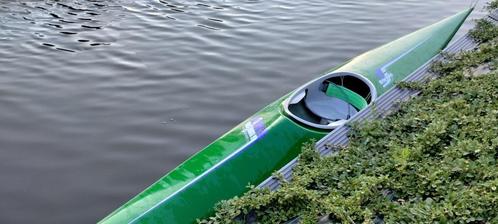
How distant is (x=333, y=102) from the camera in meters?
6.23

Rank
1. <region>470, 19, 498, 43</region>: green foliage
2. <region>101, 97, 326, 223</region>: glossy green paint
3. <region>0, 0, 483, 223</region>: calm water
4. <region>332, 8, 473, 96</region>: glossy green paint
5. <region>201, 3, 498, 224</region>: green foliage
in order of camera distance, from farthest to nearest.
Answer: <region>470, 19, 498, 43</region>: green foliage → <region>332, 8, 473, 96</region>: glossy green paint → <region>0, 0, 483, 223</region>: calm water → <region>101, 97, 326, 223</region>: glossy green paint → <region>201, 3, 498, 224</region>: green foliage

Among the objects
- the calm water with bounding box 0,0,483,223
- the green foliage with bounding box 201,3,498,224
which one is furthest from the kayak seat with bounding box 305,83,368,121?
the calm water with bounding box 0,0,483,223

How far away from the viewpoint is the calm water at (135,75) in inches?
228

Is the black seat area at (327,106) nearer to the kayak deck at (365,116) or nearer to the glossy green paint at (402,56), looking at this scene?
the glossy green paint at (402,56)

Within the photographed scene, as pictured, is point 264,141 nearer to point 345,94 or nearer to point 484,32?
point 345,94

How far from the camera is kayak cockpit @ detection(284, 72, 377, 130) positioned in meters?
5.98

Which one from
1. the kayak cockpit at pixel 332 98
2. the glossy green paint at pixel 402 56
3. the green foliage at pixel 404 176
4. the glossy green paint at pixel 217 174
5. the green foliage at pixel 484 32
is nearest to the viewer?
the green foliage at pixel 404 176

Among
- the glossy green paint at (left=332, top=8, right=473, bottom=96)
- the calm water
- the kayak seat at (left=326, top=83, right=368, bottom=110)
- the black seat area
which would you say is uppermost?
the glossy green paint at (left=332, top=8, right=473, bottom=96)

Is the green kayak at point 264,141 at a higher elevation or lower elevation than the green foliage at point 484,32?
lower

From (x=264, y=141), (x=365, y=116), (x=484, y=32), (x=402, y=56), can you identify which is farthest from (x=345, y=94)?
(x=484, y=32)

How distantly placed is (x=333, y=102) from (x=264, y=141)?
142 cm

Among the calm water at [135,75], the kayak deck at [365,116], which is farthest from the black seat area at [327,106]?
the calm water at [135,75]

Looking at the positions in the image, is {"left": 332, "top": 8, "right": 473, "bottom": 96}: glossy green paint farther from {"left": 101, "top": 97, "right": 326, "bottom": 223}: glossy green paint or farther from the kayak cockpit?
{"left": 101, "top": 97, "right": 326, "bottom": 223}: glossy green paint

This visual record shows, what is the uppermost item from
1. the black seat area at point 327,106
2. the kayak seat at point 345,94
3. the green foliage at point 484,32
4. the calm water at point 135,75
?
the green foliage at point 484,32
